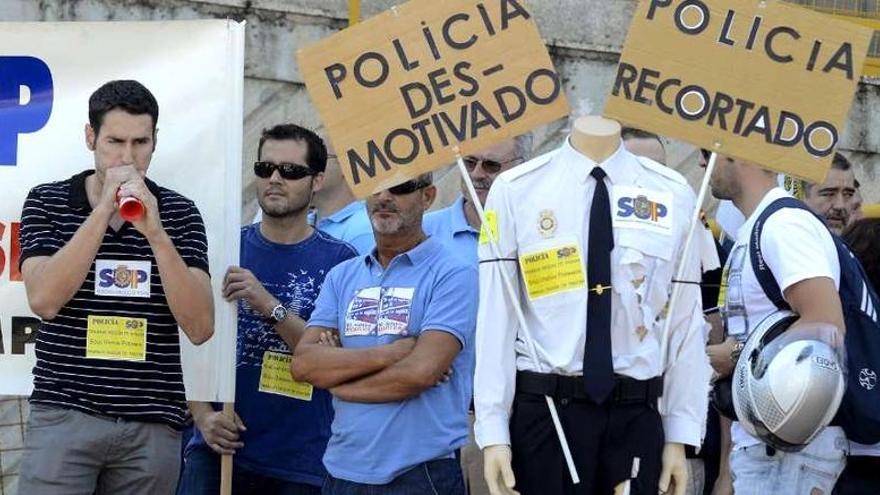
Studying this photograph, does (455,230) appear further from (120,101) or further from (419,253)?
(120,101)

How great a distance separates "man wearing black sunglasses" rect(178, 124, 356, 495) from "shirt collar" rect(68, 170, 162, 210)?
52 centimetres

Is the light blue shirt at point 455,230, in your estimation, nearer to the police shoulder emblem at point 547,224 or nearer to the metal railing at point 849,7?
the police shoulder emblem at point 547,224

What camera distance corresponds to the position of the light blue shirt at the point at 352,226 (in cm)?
739

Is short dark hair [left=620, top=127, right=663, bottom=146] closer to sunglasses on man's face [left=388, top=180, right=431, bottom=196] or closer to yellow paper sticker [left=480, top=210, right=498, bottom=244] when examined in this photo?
sunglasses on man's face [left=388, top=180, right=431, bottom=196]

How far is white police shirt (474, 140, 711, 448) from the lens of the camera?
16.8 ft

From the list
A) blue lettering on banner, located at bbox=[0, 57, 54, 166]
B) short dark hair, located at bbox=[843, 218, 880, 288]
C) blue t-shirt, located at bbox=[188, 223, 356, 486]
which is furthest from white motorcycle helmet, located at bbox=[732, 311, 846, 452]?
blue lettering on banner, located at bbox=[0, 57, 54, 166]

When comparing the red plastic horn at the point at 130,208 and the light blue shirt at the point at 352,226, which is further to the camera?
the light blue shirt at the point at 352,226

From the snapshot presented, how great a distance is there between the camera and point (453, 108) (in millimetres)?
5641

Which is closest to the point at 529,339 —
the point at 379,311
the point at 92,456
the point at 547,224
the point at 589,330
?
the point at 589,330

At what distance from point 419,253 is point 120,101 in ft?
4.07

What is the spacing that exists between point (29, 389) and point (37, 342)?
0.55 meters

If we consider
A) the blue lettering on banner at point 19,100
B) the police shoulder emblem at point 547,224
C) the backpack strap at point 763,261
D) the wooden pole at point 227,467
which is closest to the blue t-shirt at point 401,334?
the wooden pole at point 227,467

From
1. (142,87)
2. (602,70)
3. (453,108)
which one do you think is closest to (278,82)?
(602,70)

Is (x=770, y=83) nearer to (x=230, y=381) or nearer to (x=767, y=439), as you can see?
(x=767, y=439)
